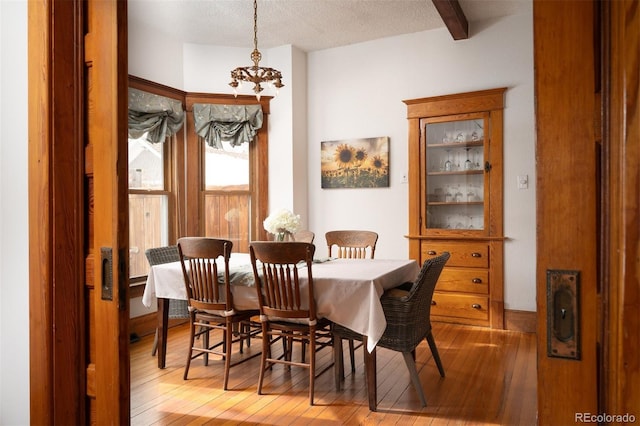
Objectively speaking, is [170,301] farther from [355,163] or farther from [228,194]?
[355,163]

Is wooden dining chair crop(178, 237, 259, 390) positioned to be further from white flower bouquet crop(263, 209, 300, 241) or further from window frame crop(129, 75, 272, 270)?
window frame crop(129, 75, 272, 270)

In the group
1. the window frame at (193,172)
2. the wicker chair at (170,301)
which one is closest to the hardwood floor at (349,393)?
the wicker chair at (170,301)

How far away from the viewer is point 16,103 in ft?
4.85

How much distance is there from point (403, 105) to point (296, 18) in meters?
1.43

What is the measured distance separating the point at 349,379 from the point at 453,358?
95 centimetres

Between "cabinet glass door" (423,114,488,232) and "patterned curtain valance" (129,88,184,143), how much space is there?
Result: 2639 millimetres

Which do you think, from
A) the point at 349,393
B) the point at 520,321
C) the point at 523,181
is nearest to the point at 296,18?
the point at 523,181

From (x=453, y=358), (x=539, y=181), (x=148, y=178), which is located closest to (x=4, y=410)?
(x=539, y=181)

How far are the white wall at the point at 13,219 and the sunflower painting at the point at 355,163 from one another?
13.2 ft

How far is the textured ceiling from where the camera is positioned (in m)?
4.23

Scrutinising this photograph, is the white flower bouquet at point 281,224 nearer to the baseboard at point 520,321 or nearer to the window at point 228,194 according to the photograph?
the window at point 228,194

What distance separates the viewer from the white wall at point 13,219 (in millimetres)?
1465

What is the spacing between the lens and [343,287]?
2.84 meters

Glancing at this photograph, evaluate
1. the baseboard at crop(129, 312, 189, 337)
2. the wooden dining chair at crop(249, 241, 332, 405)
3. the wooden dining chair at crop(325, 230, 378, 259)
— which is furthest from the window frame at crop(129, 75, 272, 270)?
the wooden dining chair at crop(249, 241, 332, 405)
